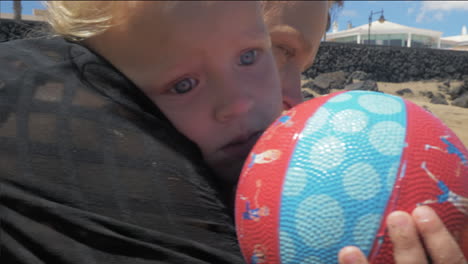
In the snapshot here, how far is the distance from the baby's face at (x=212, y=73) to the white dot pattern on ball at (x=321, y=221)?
1.65 feet

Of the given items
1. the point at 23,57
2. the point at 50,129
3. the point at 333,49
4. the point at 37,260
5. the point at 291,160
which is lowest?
the point at 333,49

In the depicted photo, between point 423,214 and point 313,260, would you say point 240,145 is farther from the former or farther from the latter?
point 423,214

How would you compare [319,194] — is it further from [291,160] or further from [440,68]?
[440,68]

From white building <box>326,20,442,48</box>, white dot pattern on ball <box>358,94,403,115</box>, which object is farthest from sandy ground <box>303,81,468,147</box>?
white building <box>326,20,442,48</box>

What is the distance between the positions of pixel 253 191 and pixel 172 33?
1.97ft

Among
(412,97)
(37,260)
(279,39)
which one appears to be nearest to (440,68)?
(412,97)

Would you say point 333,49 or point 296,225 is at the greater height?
point 296,225

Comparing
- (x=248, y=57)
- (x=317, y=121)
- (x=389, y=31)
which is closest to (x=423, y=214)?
(x=317, y=121)

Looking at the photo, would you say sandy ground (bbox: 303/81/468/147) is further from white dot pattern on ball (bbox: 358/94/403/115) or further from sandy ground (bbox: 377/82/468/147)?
white dot pattern on ball (bbox: 358/94/403/115)

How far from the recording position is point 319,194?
1.30 meters

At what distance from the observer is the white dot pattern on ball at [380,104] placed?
1.44 metres

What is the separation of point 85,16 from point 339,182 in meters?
1.05

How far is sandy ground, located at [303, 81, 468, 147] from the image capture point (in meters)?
9.82

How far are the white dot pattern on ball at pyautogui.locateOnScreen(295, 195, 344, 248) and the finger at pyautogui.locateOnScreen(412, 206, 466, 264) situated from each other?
0.22 metres
